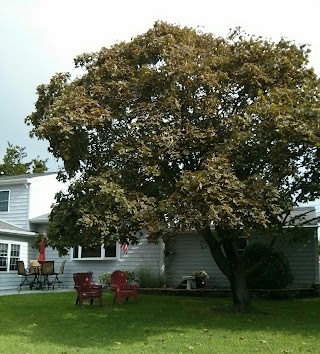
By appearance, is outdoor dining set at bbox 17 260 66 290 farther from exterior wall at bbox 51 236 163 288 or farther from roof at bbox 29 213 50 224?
roof at bbox 29 213 50 224

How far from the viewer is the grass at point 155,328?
8484 mm

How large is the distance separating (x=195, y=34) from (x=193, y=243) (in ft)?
32.8

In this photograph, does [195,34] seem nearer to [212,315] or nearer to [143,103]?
[143,103]

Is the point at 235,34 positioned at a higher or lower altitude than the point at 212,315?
higher

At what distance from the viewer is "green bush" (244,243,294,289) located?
17.7 metres

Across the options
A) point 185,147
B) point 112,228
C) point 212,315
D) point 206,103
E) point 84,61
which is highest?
point 84,61

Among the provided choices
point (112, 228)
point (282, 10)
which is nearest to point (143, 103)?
point (112, 228)

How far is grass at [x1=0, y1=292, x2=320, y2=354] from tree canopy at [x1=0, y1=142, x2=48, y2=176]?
30402 millimetres

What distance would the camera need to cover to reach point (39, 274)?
20781mm

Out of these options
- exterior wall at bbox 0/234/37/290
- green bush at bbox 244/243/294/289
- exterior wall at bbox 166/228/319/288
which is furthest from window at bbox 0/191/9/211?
green bush at bbox 244/243/294/289

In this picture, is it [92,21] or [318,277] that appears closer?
[92,21]

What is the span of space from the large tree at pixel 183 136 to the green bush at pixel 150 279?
6.62m

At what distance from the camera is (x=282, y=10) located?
36.1 feet

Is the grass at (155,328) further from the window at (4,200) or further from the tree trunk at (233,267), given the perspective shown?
the window at (4,200)
